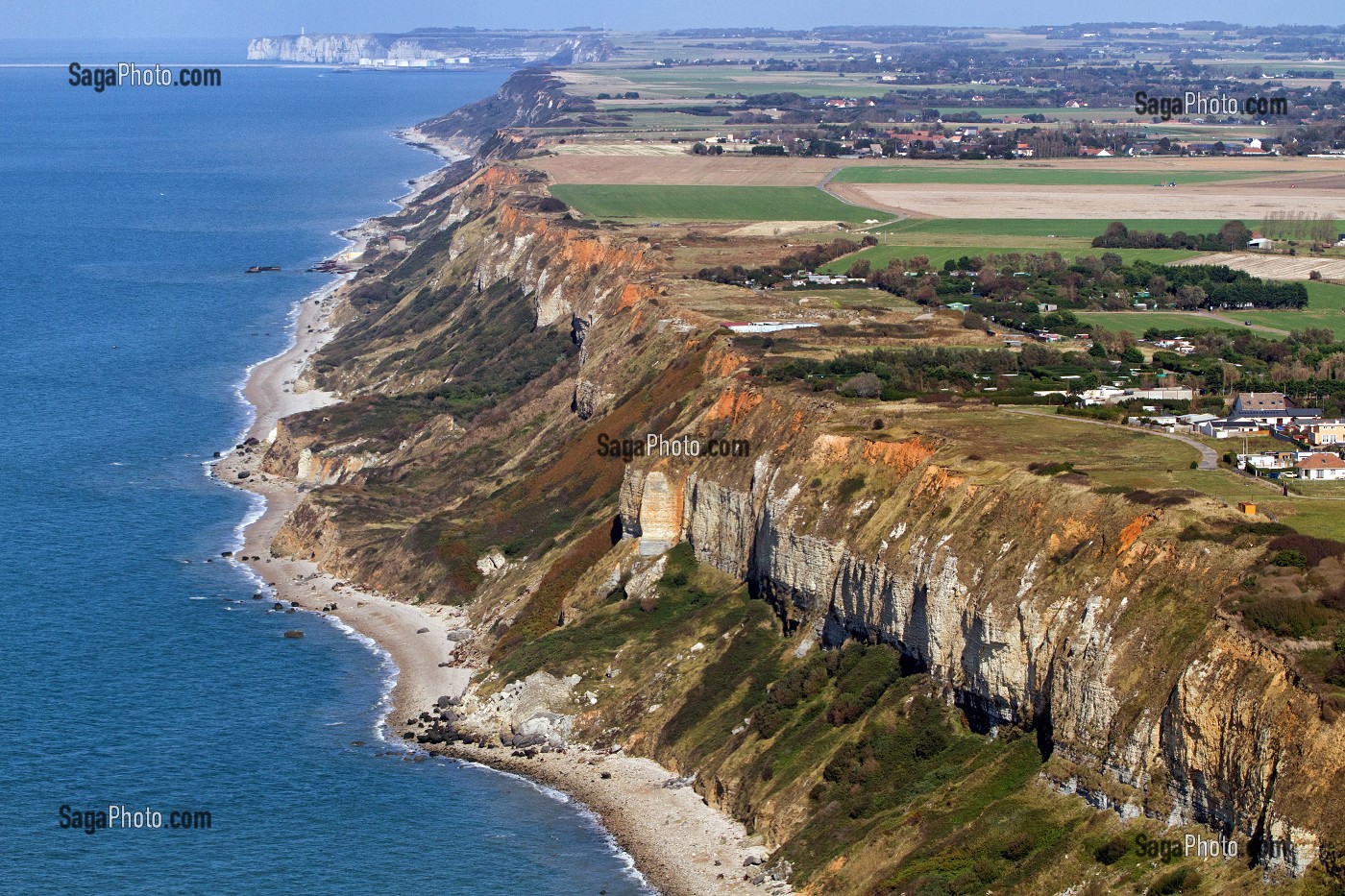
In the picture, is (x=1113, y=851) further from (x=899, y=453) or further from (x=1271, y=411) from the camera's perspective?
Answer: (x=1271, y=411)

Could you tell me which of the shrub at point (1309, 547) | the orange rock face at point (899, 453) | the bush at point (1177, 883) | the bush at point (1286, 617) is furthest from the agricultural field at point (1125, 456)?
the bush at point (1177, 883)

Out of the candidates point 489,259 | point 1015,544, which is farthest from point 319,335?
point 1015,544

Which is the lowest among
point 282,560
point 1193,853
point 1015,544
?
point 282,560

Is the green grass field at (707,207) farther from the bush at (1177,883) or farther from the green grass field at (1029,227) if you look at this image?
the bush at (1177,883)

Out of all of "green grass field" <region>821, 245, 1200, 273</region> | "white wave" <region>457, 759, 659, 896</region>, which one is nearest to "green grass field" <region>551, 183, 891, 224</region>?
"green grass field" <region>821, 245, 1200, 273</region>

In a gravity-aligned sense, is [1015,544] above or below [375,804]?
above

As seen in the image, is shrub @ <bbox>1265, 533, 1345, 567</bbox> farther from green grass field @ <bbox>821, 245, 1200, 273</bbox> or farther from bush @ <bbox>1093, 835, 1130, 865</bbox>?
green grass field @ <bbox>821, 245, 1200, 273</bbox>

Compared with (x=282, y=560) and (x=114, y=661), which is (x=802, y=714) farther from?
(x=282, y=560)
